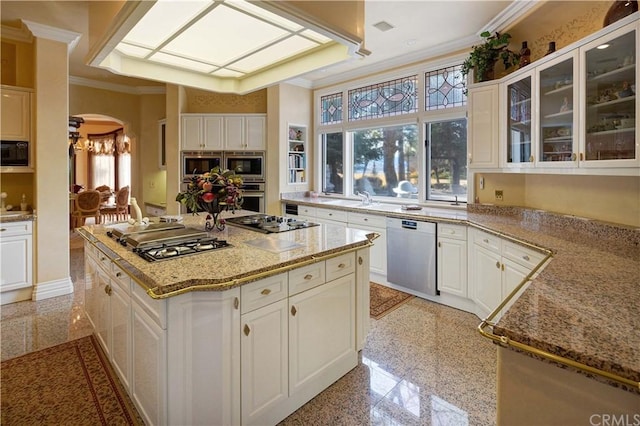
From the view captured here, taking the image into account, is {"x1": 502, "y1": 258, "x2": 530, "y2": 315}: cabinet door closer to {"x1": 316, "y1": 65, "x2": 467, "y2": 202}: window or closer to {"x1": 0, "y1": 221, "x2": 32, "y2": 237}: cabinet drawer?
{"x1": 316, "y1": 65, "x2": 467, "y2": 202}: window

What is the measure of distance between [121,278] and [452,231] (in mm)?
2948


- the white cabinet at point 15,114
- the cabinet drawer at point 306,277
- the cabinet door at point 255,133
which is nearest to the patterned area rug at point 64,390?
the cabinet drawer at point 306,277

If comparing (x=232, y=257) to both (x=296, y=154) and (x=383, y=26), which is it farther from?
(x=296, y=154)

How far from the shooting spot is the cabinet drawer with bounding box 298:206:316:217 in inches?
200

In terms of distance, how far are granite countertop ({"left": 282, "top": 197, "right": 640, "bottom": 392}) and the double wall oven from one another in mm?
3713

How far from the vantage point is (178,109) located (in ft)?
17.7

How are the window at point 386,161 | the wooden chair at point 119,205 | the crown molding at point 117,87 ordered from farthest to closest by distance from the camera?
the wooden chair at point 119,205, the crown molding at point 117,87, the window at point 386,161

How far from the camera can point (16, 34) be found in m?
3.79

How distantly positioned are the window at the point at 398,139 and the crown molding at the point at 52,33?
3462 mm

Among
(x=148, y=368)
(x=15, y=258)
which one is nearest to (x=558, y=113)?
(x=148, y=368)

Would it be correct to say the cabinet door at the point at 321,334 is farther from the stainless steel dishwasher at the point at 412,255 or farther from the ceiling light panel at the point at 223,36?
the ceiling light panel at the point at 223,36

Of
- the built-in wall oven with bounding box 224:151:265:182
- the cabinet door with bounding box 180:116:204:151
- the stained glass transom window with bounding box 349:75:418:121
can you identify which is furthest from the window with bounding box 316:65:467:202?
the cabinet door with bounding box 180:116:204:151

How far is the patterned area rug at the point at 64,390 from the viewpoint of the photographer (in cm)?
195

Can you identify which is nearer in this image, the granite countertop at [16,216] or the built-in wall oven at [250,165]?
the granite countertop at [16,216]
